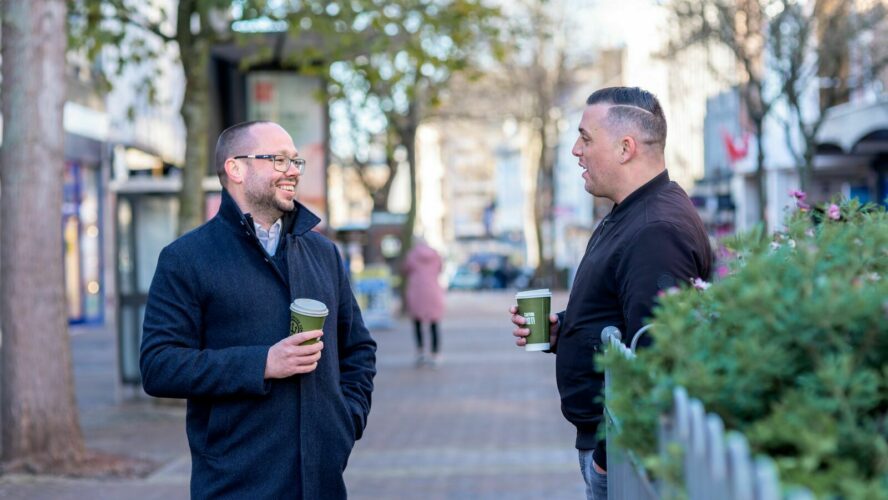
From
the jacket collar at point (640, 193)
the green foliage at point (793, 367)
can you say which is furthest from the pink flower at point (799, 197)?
the green foliage at point (793, 367)

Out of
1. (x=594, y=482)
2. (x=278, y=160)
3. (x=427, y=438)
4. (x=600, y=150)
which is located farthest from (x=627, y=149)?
(x=427, y=438)

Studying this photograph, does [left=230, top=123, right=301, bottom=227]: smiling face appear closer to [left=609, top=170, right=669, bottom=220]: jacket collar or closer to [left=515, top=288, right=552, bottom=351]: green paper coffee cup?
[left=515, top=288, right=552, bottom=351]: green paper coffee cup

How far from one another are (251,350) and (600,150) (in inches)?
46.8

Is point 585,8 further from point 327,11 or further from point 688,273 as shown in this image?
point 688,273

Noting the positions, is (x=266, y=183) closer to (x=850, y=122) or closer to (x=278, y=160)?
(x=278, y=160)

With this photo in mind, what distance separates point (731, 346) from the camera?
1929mm

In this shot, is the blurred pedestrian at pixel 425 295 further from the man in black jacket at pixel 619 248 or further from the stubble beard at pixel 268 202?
the man in black jacket at pixel 619 248

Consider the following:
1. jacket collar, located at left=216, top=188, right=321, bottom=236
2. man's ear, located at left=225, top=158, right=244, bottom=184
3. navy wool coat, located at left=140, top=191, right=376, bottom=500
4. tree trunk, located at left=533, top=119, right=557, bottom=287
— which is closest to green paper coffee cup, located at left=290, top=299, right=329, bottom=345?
navy wool coat, located at left=140, top=191, right=376, bottom=500

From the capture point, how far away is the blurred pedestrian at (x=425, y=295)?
18.2m

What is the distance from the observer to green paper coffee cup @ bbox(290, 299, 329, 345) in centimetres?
378

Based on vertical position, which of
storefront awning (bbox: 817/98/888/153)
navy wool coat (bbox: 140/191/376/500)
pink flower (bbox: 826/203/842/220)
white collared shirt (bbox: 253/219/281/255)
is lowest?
navy wool coat (bbox: 140/191/376/500)

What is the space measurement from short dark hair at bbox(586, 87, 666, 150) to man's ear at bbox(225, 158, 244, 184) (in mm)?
1136

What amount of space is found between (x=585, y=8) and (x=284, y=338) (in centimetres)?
4085

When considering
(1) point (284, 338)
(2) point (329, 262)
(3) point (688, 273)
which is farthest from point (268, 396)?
(3) point (688, 273)
